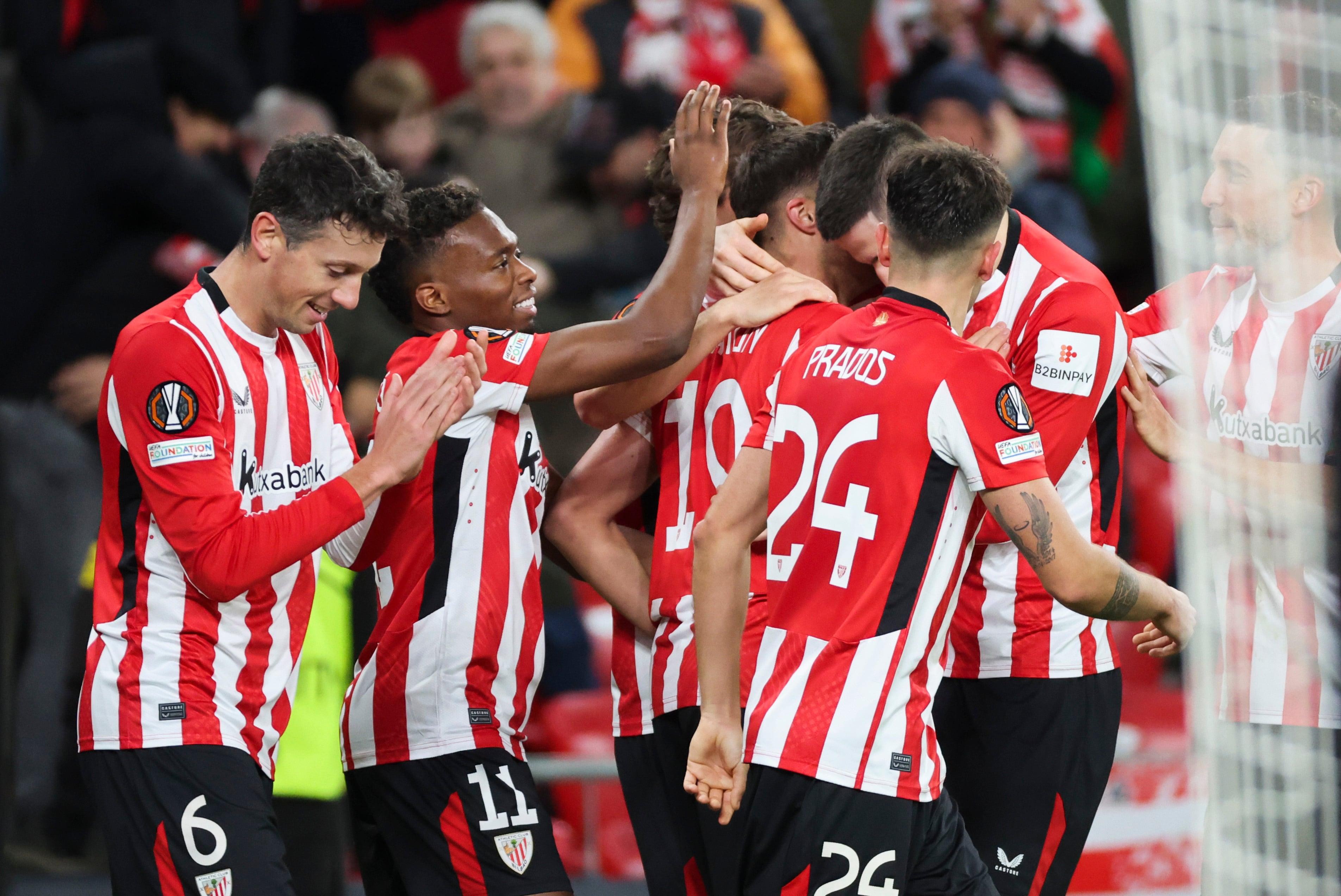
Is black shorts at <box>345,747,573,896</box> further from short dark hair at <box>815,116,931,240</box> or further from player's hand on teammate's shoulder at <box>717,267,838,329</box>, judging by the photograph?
short dark hair at <box>815,116,931,240</box>

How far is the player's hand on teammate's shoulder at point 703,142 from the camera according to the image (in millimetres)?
3746

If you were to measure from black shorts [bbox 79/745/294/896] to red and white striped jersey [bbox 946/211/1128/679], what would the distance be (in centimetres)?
171

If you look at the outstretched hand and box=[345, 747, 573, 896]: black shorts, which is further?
box=[345, 747, 573, 896]: black shorts

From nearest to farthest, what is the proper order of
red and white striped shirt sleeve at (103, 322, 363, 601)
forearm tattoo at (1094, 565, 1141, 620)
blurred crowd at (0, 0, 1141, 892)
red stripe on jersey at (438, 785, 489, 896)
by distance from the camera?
forearm tattoo at (1094, 565, 1141, 620)
red and white striped shirt sleeve at (103, 322, 363, 601)
red stripe on jersey at (438, 785, 489, 896)
blurred crowd at (0, 0, 1141, 892)

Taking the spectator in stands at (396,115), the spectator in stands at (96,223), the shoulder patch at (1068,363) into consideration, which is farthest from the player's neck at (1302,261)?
the spectator in stands at (396,115)

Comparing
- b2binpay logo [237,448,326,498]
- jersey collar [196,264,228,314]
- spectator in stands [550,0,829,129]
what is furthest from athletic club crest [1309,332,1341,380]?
spectator in stands [550,0,829,129]

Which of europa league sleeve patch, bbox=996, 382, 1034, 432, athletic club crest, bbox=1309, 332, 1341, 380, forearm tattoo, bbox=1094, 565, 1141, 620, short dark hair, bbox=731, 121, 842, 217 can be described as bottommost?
forearm tattoo, bbox=1094, 565, 1141, 620

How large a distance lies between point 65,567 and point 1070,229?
522 cm

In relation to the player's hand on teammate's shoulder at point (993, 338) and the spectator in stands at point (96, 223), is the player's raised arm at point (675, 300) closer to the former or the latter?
the player's hand on teammate's shoulder at point (993, 338)

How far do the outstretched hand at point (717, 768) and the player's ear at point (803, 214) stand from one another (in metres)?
1.27

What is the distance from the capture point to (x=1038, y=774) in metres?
3.94

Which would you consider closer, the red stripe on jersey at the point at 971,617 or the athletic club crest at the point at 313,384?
the athletic club crest at the point at 313,384

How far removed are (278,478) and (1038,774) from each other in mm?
2021

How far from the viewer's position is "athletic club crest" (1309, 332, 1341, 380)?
3.92 metres
